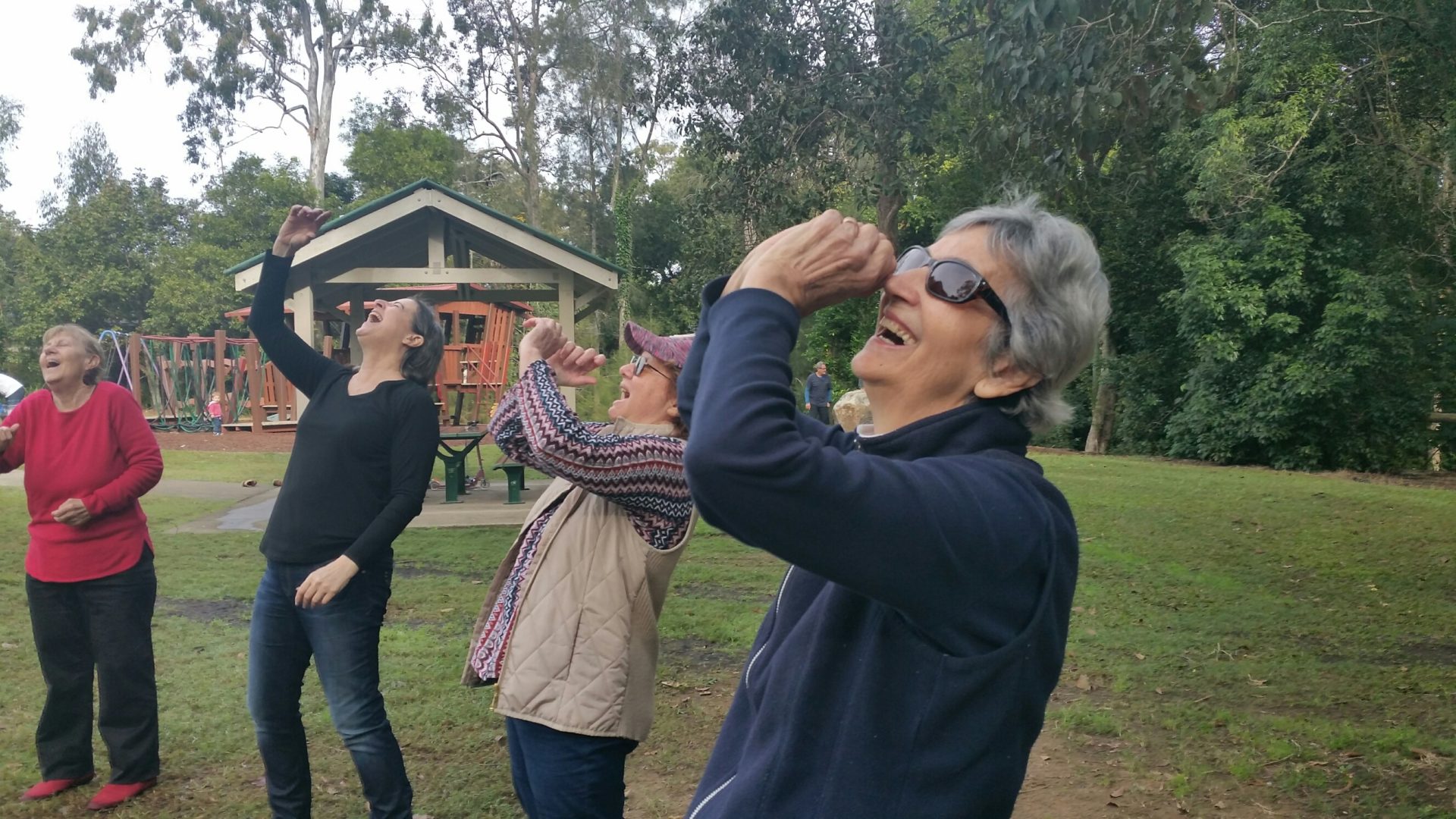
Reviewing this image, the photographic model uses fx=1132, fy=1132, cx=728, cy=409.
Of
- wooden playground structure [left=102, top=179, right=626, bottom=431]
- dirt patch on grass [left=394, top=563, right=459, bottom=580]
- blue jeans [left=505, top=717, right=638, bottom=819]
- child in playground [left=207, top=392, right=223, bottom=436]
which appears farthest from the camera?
child in playground [left=207, top=392, right=223, bottom=436]

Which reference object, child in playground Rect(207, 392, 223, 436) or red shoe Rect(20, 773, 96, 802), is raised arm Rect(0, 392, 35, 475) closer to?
red shoe Rect(20, 773, 96, 802)

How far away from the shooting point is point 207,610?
772cm

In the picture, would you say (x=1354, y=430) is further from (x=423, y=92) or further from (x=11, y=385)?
(x=423, y=92)

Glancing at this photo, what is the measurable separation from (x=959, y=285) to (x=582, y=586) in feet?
5.50

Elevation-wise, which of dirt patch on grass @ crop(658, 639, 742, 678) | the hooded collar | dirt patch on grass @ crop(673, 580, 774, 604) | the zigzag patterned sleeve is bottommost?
dirt patch on grass @ crop(658, 639, 742, 678)

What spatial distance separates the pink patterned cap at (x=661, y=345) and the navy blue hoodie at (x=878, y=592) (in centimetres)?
152

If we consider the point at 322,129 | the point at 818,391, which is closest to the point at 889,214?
the point at 818,391

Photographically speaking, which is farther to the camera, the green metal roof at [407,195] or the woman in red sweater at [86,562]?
the green metal roof at [407,195]

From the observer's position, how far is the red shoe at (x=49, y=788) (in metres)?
4.37

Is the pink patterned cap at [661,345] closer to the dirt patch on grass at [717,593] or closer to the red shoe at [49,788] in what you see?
the red shoe at [49,788]

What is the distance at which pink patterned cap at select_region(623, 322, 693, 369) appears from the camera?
3.13 m

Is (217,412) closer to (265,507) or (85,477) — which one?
(265,507)

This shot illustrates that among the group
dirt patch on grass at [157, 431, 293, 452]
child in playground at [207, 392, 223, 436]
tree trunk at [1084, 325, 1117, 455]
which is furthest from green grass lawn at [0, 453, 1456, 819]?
child in playground at [207, 392, 223, 436]

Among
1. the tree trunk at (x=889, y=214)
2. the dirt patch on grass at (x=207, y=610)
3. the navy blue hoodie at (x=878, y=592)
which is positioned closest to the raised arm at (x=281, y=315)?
the navy blue hoodie at (x=878, y=592)
